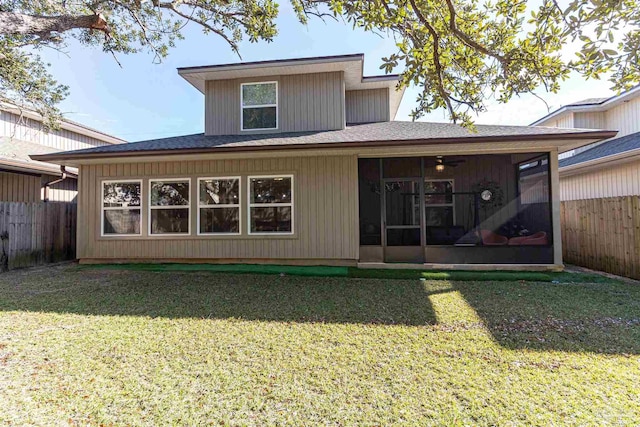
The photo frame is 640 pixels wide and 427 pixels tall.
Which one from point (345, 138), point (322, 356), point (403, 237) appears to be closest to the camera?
point (322, 356)

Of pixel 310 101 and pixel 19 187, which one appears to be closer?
pixel 310 101

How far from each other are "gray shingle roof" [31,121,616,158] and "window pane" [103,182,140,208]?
3.20ft

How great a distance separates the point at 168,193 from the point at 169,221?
0.72 m

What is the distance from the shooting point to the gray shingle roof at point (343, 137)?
21.6ft

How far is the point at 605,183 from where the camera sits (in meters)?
8.75

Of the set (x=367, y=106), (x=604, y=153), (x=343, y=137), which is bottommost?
(x=604, y=153)

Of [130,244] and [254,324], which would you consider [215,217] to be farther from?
[254,324]

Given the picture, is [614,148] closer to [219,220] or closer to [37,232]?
[219,220]

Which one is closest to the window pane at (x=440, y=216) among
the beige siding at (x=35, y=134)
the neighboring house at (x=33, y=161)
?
the neighboring house at (x=33, y=161)

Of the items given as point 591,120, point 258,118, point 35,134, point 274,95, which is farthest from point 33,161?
point 591,120

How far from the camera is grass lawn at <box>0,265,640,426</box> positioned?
224 cm

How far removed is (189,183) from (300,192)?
9.40 feet

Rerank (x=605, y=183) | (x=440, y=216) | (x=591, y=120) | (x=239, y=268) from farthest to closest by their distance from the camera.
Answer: (x=591, y=120) < (x=440, y=216) < (x=605, y=183) < (x=239, y=268)

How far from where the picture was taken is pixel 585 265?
296 inches
